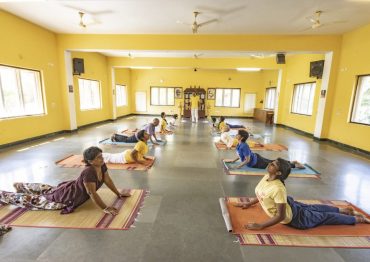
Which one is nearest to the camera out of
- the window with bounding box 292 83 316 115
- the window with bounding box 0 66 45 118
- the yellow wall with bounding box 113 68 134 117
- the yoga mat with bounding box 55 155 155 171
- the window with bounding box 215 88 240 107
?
the yoga mat with bounding box 55 155 155 171

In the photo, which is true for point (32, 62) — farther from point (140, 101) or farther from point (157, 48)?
point (140, 101)

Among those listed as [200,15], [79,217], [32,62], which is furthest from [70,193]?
[32,62]

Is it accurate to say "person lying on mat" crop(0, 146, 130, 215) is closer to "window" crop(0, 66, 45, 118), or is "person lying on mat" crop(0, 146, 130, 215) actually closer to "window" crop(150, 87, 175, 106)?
"window" crop(0, 66, 45, 118)

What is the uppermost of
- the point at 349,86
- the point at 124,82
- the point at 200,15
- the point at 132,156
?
the point at 200,15

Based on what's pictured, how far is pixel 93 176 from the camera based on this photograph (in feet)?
7.29

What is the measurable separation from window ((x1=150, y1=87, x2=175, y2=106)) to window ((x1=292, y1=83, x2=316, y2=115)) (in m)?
7.76

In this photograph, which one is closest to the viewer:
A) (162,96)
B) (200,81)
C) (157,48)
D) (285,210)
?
(285,210)

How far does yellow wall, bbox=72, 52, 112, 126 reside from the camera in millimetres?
8310

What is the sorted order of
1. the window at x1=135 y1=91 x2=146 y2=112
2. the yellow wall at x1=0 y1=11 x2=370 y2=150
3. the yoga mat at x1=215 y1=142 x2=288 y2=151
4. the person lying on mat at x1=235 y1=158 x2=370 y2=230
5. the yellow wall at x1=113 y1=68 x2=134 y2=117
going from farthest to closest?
the window at x1=135 y1=91 x2=146 y2=112
the yellow wall at x1=113 y1=68 x2=134 y2=117
the yoga mat at x1=215 y1=142 x2=288 y2=151
the yellow wall at x1=0 y1=11 x2=370 y2=150
the person lying on mat at x1=235 y1=158 x2=370 y2=230

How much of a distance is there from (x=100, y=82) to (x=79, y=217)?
355 inches

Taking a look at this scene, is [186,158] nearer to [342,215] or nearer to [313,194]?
[313,194]

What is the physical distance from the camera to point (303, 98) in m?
8.77

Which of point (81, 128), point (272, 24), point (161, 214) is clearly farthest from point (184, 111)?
point (161, 214)

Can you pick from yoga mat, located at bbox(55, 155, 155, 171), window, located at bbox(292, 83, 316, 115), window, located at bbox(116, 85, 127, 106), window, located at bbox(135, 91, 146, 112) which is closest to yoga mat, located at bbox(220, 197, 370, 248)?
yoga mat, located at bbox(55, 155, 155, 171)
